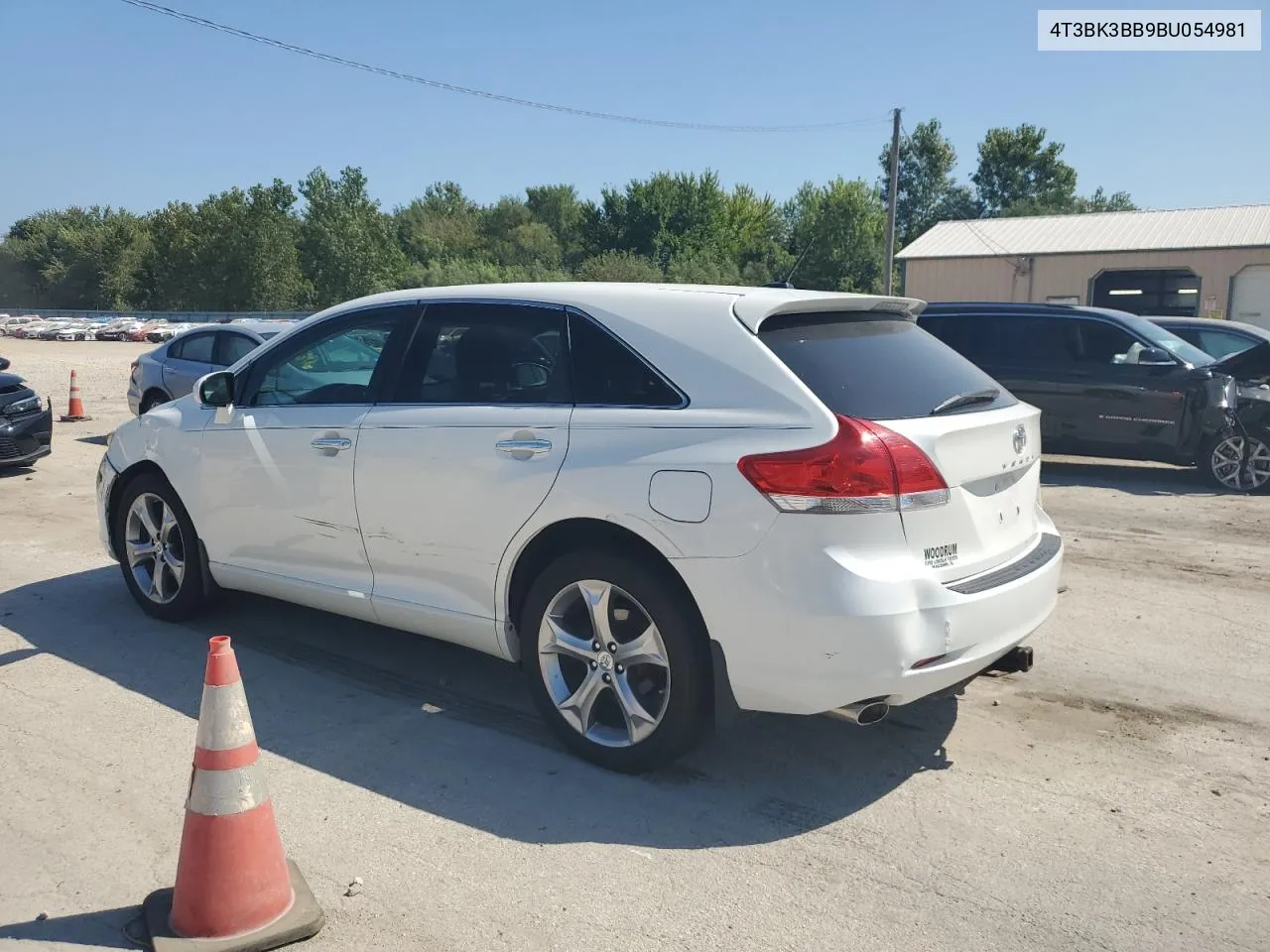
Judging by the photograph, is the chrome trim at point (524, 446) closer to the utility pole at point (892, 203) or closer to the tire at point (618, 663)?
the tire at point (618, 663)

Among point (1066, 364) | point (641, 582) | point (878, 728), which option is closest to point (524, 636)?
point (641, 582)

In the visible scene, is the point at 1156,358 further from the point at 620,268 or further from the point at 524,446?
the point at 620,268

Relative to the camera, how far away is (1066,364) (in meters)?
11.2

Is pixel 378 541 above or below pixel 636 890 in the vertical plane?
above

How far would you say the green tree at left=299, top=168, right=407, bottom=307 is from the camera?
75.8 meters

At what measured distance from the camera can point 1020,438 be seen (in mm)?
4180

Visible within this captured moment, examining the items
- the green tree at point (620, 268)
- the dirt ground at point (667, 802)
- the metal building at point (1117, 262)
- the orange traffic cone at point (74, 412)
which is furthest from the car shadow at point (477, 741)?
the green tree at point (620, 268)

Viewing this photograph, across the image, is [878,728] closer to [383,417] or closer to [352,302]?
[383,417]

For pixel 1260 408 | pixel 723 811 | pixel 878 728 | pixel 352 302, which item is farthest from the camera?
pixel 1260 408

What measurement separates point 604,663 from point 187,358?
10.9 metres

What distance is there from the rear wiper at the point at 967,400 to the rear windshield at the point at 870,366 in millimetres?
13

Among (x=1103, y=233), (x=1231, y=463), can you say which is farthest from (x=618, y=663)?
(x=1103, y=233)

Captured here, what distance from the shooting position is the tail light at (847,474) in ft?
11.5

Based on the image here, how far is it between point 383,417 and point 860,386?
2.09 meters
